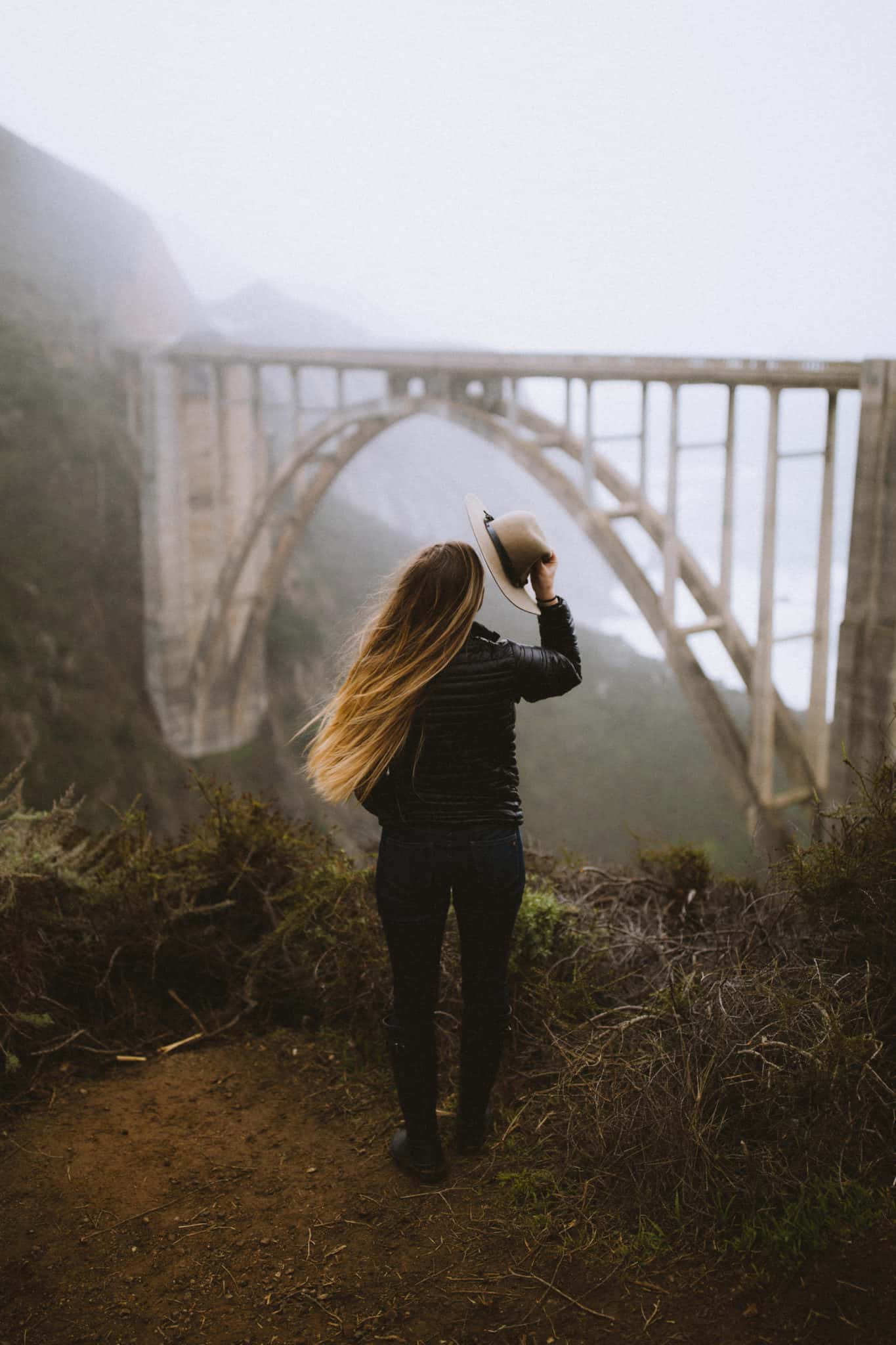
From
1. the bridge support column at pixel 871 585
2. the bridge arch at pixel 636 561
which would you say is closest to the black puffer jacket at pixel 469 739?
the bridge arch at pixel 636 561

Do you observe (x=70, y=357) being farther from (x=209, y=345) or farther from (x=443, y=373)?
→ (x=443, y=373)

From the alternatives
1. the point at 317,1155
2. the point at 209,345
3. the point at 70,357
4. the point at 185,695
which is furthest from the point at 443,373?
the point at 317,1155

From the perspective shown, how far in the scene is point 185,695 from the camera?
14258 millimetres

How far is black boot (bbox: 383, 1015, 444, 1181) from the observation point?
2197mm

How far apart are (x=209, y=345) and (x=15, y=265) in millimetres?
2469

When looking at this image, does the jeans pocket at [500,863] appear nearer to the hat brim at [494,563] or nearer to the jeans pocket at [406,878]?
the jeans pocket at [406,878]

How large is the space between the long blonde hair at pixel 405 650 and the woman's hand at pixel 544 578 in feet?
0.45

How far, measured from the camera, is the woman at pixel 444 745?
6.68ft

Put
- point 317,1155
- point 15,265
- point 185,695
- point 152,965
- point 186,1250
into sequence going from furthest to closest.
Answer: point 185,695, point 15,265, point 152,965, point 317,1155, point 186,1250

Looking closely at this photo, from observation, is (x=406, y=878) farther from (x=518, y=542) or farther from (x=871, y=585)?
(x=871, y=585)

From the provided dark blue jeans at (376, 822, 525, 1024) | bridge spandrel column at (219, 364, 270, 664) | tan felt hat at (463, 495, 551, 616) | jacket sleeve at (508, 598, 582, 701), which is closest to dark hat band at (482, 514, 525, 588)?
tan felt hat at (463, 495, 551, 616)

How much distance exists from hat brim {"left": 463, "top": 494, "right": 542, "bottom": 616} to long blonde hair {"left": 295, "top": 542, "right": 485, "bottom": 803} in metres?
0.03

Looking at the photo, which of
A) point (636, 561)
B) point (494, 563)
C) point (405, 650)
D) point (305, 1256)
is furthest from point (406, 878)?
point (636, 561)

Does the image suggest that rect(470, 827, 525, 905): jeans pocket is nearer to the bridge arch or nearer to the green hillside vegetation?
the green hillside vegetation
